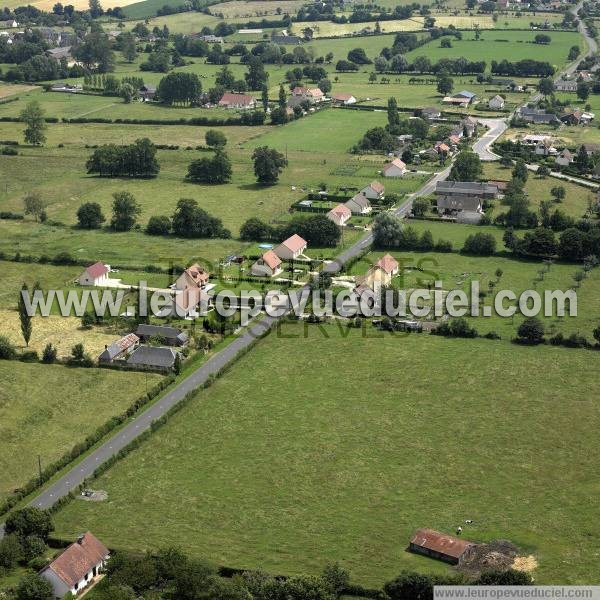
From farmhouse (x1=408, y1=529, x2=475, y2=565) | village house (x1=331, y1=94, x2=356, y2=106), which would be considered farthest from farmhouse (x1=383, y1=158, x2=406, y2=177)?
farmhouse (x1=408, y1=529, x2=475, y2=565)

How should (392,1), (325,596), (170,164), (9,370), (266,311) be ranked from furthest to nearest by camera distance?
(392,1) → (170,164) → (266,311) → (9,370) → (325,596)

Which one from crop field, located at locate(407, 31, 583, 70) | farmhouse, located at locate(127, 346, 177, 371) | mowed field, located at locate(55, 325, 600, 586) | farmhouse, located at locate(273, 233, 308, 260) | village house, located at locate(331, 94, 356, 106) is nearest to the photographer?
mowed field, located at locate(55, 325, 600, 586)

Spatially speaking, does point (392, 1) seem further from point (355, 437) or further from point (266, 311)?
point (355, 437)

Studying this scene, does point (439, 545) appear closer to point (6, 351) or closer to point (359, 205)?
point (6, 351)

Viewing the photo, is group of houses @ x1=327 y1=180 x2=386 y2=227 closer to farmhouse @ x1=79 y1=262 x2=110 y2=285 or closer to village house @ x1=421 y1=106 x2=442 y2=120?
farmhouse @ x1=79 y1=262 x2=110 y2=285

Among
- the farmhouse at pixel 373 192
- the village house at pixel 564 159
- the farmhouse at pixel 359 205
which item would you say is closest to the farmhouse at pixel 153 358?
the farmhouse at pixel 359 205

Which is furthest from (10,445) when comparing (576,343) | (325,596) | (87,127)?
(87,127)

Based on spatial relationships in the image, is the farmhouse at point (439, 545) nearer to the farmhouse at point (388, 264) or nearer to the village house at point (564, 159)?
the farmhouse at point (388, 264)
